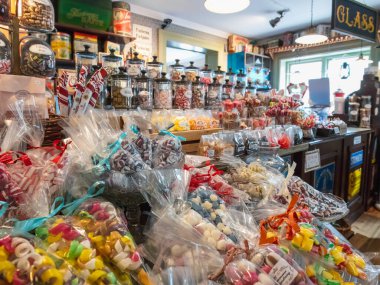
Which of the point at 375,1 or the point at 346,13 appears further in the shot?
the point at 375,1

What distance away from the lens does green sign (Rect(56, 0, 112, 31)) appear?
350 centimetres

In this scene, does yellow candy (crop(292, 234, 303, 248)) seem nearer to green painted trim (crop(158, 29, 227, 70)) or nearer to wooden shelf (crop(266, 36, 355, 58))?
green painted trim (crop(158, 29, 227, 70))

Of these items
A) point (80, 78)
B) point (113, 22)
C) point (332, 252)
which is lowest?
point (332, 252)

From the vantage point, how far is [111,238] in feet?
1.81

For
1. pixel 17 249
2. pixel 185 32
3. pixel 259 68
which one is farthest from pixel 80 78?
pixel 259 68

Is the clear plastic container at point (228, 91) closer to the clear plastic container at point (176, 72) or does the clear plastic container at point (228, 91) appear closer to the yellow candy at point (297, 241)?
the clear plastic container at point (176, 72)

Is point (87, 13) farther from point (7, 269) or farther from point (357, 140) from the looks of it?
point (7, 269)

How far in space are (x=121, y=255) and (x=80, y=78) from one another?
2.79 feet

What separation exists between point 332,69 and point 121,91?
553cm

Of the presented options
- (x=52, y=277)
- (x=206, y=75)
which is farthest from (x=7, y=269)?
(x=206, y=75)

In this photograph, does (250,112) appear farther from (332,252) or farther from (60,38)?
(60,38)

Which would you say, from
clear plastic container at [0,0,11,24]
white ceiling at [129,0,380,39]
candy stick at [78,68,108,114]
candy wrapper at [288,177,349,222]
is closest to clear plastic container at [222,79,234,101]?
candy wrapper at [288,177,349,222]

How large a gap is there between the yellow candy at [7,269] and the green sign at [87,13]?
3684 millimetres

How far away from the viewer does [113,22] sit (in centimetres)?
396
